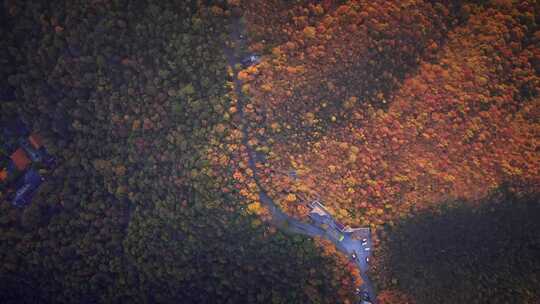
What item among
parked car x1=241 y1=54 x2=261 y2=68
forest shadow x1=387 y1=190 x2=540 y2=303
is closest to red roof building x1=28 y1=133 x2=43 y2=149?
parked car x1=241 y1=54 x2=261 y2=68

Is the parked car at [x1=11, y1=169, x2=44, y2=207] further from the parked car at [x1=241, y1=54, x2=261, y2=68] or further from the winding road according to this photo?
the parked car at [x1=241, y1=54, x2=261, y2=68]

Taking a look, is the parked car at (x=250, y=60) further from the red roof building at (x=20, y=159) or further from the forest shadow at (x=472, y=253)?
the red roof building at (x=20, y=159)

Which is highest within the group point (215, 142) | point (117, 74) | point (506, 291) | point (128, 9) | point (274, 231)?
point (128, 9)

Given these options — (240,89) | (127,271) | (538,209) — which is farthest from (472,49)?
(127,271)

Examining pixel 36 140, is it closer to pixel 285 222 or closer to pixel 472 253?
pixel 285 222

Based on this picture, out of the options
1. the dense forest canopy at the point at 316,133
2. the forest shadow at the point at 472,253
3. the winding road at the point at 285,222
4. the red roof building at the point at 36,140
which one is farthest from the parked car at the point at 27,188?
the forest shadow at the point at 472,253

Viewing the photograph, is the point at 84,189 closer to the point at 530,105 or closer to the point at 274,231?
the point at 274,231
